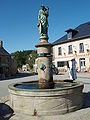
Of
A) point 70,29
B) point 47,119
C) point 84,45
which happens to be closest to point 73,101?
point 47,119

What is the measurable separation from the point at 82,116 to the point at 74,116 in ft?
0.94

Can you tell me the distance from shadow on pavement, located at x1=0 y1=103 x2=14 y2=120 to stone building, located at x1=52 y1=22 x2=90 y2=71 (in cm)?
2475

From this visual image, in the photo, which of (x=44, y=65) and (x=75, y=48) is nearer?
(x=44, y=65)

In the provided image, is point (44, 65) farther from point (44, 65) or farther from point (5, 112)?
point (5, 112)

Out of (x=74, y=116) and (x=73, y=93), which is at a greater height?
(x=73, y=93)

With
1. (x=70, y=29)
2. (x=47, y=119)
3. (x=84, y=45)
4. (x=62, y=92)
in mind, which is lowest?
(x=47, y=119)

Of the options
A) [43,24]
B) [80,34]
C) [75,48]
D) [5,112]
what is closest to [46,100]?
[5,112]

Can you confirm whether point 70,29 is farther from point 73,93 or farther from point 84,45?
point 73,93

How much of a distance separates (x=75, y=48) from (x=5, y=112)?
1075 inches

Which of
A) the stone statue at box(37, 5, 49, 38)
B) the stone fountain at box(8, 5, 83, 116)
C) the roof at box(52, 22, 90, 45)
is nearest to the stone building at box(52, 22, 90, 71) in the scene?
the roof at box(52, 22, 90, 45)

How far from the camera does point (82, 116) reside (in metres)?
5.93

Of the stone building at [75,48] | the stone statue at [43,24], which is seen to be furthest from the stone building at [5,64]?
the stone statue at [43,24]

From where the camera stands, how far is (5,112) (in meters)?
6.75

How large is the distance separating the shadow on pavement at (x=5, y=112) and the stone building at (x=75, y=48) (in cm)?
2475
